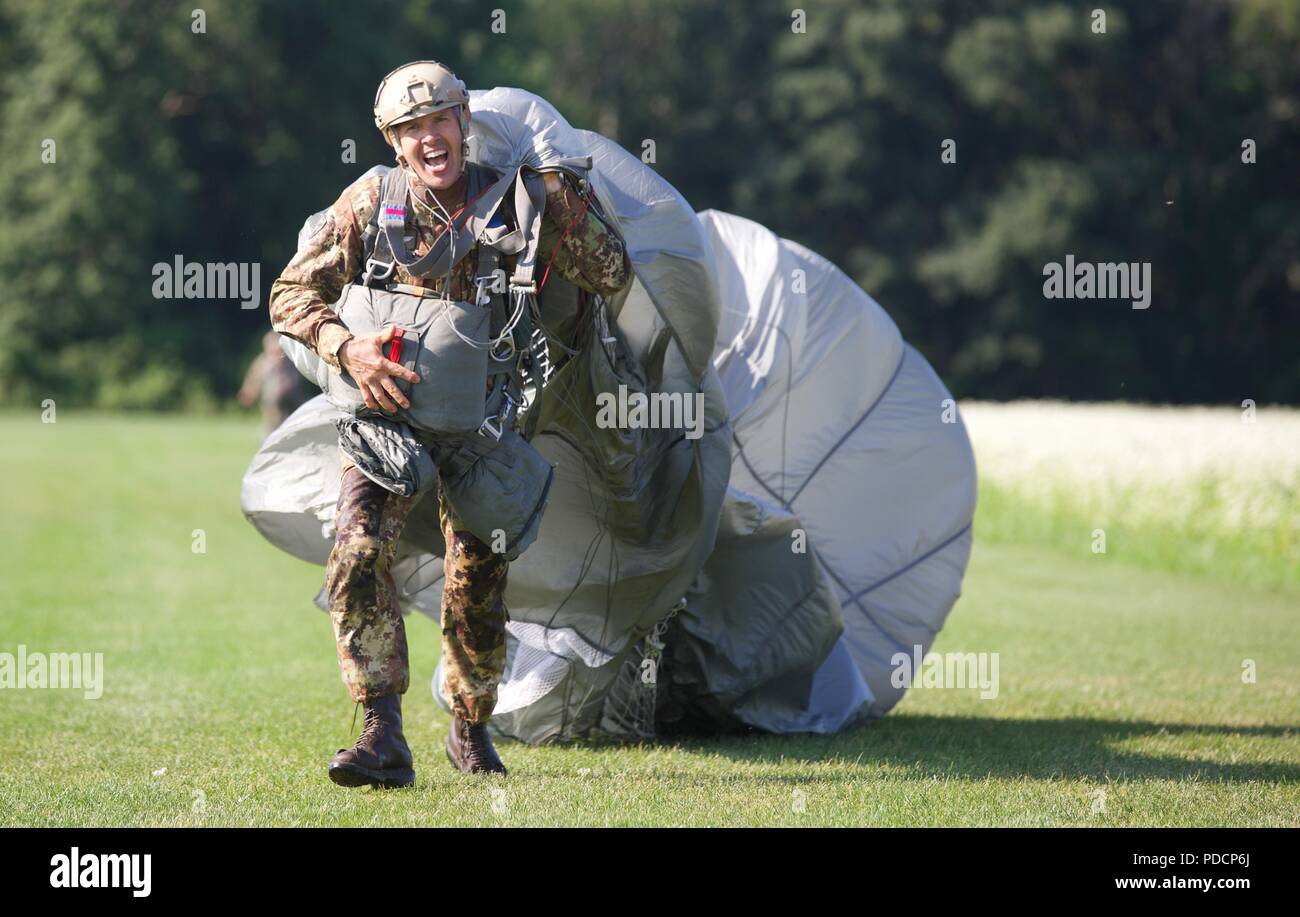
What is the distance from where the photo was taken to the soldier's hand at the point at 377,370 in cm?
506

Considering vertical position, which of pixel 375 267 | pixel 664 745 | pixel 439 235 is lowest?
pixel 664 745

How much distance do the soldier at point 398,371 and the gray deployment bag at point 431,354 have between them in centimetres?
6

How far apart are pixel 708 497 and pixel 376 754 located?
1.69 meters

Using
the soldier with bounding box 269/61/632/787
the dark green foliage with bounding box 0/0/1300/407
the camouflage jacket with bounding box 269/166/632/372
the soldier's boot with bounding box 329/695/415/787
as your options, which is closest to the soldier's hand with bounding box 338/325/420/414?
the soldier with bounding box 269/61/632/787

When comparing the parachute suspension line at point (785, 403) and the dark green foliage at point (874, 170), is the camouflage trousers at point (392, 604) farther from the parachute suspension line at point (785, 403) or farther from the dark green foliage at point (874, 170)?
the dark green foliage at point (874, 170)

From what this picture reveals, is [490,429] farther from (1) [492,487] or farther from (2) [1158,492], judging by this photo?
(2) [1158,492]

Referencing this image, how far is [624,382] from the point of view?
6035 millimetres

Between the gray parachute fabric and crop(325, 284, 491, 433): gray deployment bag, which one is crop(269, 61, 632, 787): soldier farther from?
the gray parachute fabric

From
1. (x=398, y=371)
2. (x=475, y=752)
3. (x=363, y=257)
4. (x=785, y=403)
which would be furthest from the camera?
(x=785, y=403)

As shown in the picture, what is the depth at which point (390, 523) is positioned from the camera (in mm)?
5344

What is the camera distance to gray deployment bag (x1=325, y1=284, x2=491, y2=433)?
201 inches

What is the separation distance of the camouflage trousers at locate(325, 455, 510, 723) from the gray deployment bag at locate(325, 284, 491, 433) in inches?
13.5

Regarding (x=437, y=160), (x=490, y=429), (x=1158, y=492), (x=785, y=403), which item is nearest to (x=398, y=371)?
(x=490, y=429)
